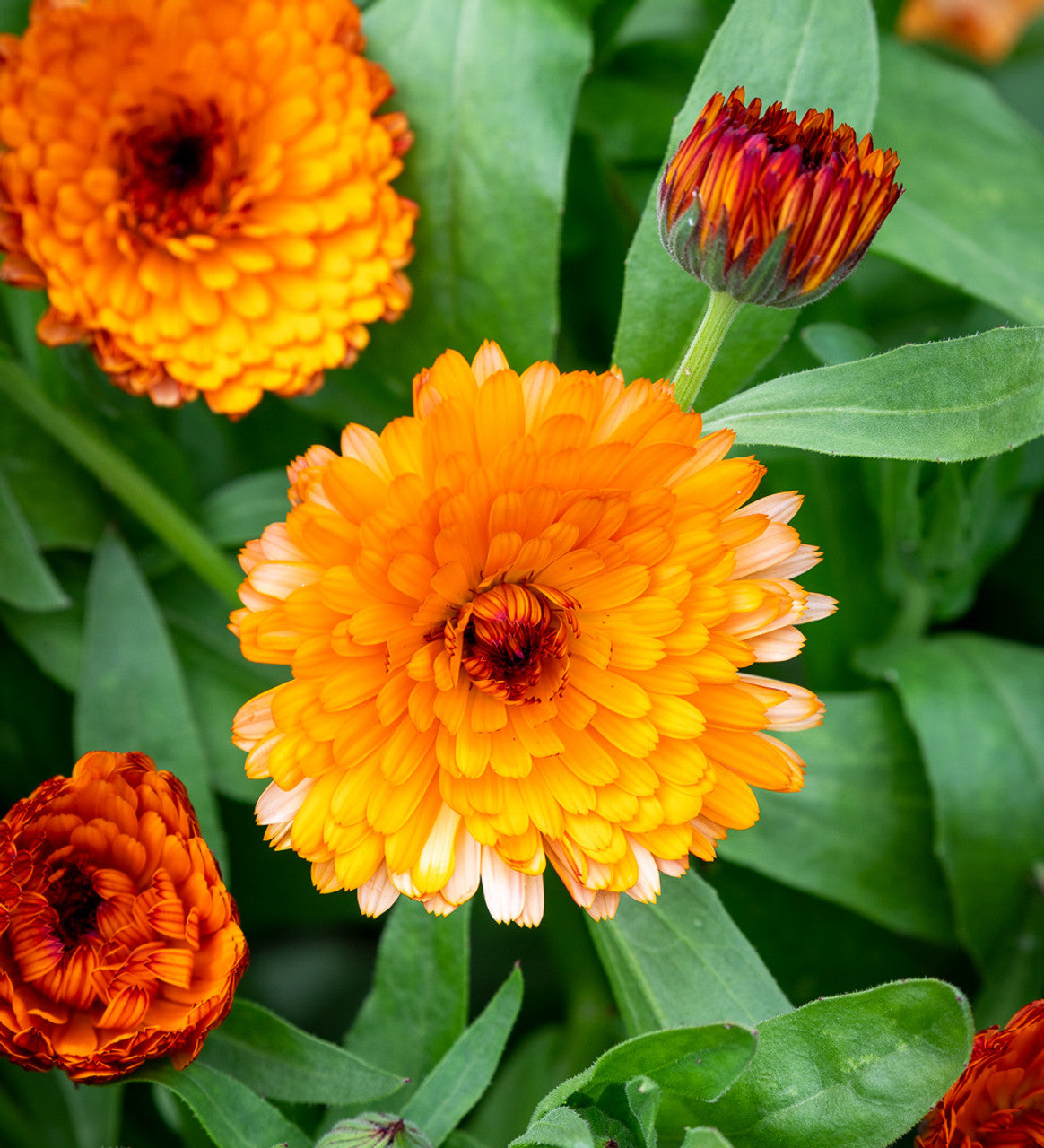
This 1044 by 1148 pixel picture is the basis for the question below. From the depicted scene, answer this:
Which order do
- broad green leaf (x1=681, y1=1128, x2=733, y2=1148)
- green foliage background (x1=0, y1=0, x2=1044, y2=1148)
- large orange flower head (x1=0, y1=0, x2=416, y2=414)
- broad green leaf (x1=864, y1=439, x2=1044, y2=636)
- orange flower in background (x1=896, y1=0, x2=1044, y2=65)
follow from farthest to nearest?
orange flower in background (x1=896, y1=0, x2=1044, y2=65) < broad green leaf (x1=864, y1=439, x2=1044, y2=636) < large orange flower head (x1=0, y1=0, x2=416, y2=414) < green foliage background (x1=0, y1=0, x2=1044, y2=1148) < broad green leaf (x1=681, y1=1128, x2=733, y2=1148)

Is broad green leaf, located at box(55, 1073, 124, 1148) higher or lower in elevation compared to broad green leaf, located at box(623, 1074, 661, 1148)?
lower

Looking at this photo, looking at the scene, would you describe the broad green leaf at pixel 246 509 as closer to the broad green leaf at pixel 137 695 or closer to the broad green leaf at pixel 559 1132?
the broad green leaf at pixel 137 695

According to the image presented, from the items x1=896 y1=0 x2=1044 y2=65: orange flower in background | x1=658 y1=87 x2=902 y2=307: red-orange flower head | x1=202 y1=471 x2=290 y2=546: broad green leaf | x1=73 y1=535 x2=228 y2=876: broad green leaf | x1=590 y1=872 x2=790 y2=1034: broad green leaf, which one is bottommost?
x1=590 y1=872 x2=790 y2=1034: broad green leaf

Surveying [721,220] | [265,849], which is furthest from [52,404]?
[721,220]

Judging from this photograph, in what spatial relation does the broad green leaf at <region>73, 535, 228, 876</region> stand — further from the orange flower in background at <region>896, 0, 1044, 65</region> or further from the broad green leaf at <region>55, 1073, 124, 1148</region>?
the orange flower in background at <region>896, 0, 1044, 65</region>

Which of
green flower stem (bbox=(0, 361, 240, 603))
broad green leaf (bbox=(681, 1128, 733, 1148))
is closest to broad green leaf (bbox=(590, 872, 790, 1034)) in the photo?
broad green leaf (bbox=(681, 1128, 733, 1148))

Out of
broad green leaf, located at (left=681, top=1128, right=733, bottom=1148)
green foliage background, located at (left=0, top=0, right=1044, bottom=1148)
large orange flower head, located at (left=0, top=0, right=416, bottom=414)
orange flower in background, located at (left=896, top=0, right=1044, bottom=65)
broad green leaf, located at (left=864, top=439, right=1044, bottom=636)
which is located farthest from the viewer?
orange flower in background, located at (left=896, top=0, right=1044, bottom=65)
